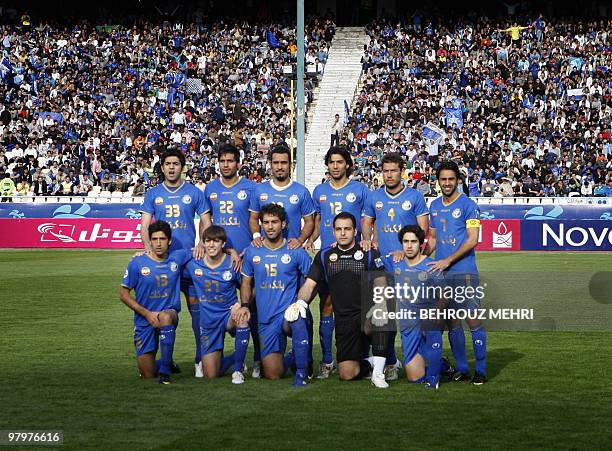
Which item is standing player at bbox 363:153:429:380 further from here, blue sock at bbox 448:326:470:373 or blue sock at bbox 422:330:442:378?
blue sock at bbox 422:330:442:378

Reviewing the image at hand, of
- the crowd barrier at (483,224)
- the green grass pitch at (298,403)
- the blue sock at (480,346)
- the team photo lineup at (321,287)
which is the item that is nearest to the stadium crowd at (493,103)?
the crowd barrier at (483,224)

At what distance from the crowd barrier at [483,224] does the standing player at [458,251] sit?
19.7 m

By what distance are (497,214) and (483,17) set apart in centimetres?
1569

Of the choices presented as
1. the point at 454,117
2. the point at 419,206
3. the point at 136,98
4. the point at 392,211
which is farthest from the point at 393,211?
the point at 136,98

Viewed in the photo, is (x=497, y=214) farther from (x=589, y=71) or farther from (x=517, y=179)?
(x=589, y=71)

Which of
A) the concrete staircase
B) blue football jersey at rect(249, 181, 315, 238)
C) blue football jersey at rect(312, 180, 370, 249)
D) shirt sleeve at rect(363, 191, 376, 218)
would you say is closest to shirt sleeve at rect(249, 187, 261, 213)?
blue football jersey at rect(249, 181, 315, 238)

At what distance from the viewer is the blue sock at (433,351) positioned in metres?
9.73

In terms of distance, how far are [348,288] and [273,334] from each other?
850 mm

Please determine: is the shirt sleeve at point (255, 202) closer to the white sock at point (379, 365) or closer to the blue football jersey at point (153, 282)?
the blue football jersey at point (153, 282)

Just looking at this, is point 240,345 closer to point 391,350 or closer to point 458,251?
point 391,350

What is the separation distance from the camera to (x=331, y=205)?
37.0ft

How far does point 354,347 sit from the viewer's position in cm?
1023

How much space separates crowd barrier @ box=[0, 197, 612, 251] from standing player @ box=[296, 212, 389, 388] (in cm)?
2006

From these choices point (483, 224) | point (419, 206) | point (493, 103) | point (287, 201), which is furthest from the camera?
point (493, 103)
